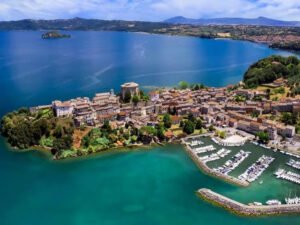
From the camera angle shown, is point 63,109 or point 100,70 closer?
point 63,109

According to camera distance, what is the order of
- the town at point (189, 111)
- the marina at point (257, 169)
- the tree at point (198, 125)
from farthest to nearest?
the tree at point (198, 125) < the town at point (189, 111) < the marina at point (257, 169)

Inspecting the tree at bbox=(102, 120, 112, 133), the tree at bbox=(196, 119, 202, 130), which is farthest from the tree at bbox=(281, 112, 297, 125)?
the tree at bbox=(102, 120, 112, 133)

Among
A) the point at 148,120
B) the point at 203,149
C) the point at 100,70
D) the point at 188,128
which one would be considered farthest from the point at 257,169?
the point at 100,70

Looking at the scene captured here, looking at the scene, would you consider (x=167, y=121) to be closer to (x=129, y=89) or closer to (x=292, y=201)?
(x=129, y=89)

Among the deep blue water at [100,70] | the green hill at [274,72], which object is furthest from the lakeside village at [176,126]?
the deep blue water at [100,70]

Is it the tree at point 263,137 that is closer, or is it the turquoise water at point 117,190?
the turquoise water at point 117,190

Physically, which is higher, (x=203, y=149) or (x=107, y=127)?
(x=107, y=127)

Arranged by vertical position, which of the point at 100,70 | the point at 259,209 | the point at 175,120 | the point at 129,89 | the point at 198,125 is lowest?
the point at 259,209

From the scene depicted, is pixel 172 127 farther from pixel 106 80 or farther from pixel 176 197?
pixel 106 80

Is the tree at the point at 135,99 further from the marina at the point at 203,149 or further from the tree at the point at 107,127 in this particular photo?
the marina at the point at 203,149
